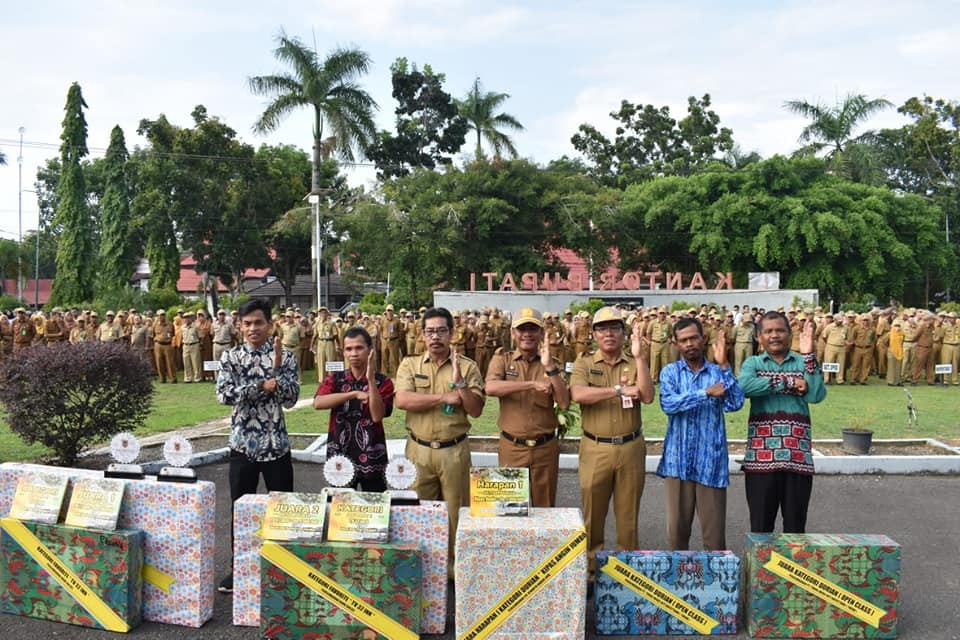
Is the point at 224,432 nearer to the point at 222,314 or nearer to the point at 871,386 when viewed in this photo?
the point at 222,314

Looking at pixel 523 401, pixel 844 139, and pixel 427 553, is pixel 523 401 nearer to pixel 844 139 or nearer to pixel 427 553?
pixel 427 553

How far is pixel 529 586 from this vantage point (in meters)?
3.79

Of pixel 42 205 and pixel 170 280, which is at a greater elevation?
pixel 42 205

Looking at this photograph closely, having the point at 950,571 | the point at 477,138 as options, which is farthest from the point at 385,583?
the point at 477,138

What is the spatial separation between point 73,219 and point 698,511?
1578 inches

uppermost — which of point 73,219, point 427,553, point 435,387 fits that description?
point 73,219

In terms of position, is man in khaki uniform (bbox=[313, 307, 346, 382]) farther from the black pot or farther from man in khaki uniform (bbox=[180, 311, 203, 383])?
the black pot

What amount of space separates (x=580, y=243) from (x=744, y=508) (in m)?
27.2

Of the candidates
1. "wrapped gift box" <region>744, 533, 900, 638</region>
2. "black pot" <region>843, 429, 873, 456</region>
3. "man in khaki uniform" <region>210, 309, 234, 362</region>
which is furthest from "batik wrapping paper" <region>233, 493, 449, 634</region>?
"man in khaki uniform" <region>210, 309, 234, 362</region>

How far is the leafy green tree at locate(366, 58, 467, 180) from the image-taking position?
4141cm

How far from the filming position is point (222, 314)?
17000 mm

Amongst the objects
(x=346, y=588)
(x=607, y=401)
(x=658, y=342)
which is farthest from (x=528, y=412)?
(x=658, y=342)

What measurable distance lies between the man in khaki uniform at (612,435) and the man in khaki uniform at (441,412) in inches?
28.2

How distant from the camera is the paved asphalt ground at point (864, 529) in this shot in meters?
4.15
